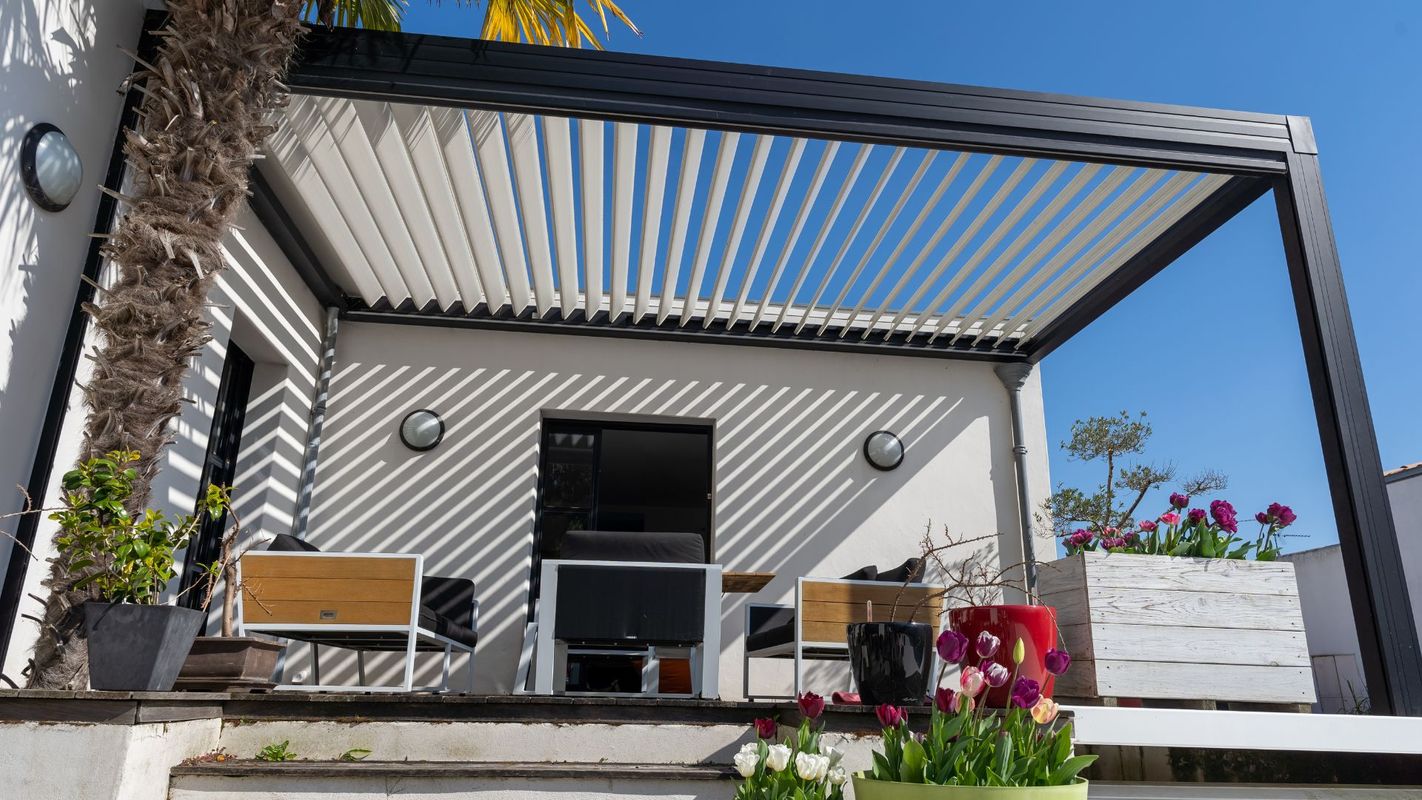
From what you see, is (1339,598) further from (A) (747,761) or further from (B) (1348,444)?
(A) (747,761)

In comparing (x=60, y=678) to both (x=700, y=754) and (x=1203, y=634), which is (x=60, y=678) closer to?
(x=700, y=754)

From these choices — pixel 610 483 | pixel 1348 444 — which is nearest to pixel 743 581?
pixel 1348 444

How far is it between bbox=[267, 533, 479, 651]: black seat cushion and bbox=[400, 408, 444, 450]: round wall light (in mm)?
925

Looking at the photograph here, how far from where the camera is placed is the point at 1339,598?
1035 cm

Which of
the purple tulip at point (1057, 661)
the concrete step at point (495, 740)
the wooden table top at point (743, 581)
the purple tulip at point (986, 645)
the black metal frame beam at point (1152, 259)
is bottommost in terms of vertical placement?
the concrete step at point (495, 740)

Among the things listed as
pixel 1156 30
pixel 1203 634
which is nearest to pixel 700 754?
pixel 1203 634

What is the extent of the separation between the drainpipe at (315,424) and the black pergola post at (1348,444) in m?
5.49

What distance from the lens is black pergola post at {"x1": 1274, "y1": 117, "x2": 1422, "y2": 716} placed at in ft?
10.7

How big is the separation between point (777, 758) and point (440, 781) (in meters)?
1.10

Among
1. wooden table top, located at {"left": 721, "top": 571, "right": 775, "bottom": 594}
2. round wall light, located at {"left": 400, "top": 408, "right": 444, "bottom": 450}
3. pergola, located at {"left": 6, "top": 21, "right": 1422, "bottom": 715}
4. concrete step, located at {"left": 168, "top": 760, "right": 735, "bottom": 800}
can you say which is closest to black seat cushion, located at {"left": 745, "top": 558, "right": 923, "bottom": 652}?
wooden table top, located at {"left": 721, "top": 571, "right": 775, "bottom": 594}

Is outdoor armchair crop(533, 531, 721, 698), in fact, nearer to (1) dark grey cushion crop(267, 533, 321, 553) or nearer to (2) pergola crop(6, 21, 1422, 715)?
(1) dark grey cushion crop(267, 533, 321, 553)

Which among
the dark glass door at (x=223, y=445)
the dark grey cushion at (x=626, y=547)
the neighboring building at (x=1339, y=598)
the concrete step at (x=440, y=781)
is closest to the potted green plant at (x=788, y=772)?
the concrete step at (x=440, y=781)

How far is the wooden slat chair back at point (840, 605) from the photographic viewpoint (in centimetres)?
407

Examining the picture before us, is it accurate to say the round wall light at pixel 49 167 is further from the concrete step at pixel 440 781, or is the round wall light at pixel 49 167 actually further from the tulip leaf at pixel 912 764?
the tulip leaf at pixel 912 764
